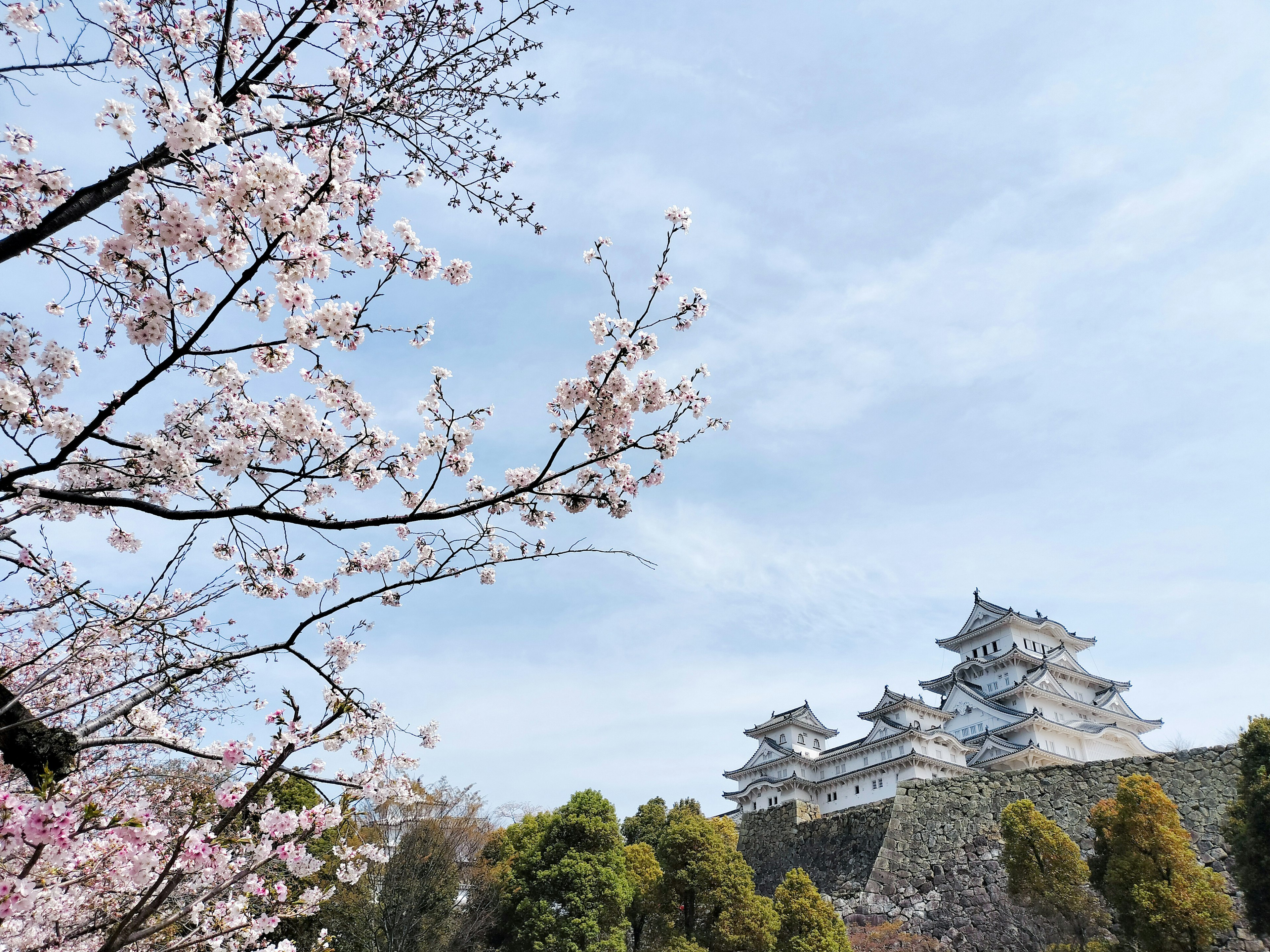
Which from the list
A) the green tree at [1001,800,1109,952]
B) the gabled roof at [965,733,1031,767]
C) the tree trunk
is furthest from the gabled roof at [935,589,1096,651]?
the tree trunk

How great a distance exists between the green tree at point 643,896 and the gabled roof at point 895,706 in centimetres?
1413

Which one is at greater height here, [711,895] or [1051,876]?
[1051,876]

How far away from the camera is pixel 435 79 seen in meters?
4.43

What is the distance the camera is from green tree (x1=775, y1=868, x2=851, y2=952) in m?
18.3

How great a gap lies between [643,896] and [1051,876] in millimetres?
11203

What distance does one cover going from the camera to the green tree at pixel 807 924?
1830 cm

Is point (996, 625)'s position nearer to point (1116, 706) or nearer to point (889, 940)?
point (1116, 706)

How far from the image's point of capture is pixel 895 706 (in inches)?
1315

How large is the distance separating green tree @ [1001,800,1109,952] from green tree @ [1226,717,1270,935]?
3.44 meters

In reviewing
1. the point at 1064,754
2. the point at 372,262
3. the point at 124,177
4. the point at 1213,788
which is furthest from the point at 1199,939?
the point at 124,177

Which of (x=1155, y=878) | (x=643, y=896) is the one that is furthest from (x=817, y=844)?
(x=1155, y=878)

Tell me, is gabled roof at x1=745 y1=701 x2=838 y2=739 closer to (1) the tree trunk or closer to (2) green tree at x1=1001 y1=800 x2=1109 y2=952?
(2) green tree at x1=1001 y1=800 x2=1109 y2=952

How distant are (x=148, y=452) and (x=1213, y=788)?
94.4 feet

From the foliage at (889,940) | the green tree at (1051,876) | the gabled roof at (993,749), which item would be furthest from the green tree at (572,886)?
the gabled roof at (993,749)
